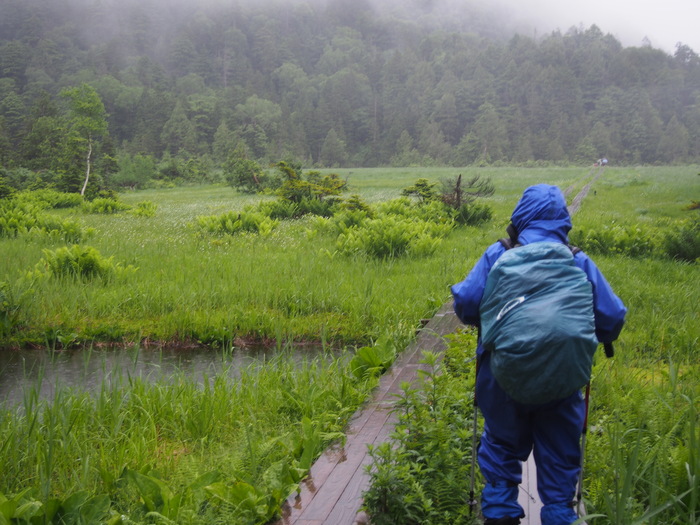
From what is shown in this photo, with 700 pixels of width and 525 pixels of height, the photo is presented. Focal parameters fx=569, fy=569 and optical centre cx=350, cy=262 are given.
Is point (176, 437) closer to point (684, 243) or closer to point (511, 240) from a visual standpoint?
point (511, 240)

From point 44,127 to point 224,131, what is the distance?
11.4 m

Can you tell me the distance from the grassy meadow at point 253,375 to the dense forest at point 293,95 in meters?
12.4

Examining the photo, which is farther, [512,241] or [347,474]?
[347,474]

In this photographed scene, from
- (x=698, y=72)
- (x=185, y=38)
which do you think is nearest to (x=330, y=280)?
(x=185, y=38)

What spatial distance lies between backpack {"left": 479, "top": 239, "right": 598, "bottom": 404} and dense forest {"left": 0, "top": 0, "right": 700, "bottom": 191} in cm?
2038

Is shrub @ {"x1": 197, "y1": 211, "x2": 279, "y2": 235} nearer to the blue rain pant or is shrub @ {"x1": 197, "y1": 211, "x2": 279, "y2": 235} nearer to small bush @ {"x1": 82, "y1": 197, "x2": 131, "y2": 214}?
small bush @ {"x1": 82, "y1": 197, "x2": 131, "y2": 214}

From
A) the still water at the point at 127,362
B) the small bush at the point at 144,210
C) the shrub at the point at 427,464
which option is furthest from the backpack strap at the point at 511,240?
the small bush at the point at 144,210

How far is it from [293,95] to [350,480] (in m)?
43.7

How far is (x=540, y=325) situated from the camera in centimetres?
231

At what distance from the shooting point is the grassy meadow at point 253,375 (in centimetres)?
303

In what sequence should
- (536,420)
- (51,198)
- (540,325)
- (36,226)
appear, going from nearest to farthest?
(540,325), (536,420), (36,226), (51,198)

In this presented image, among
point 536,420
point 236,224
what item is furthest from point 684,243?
point 236,224

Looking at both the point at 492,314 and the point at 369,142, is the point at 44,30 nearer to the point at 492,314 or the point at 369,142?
the point at 369,142

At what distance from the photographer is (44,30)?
32031mm
